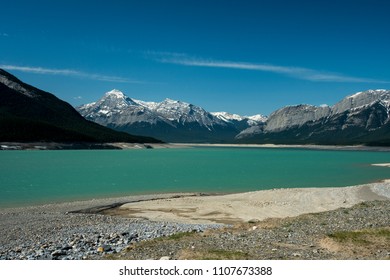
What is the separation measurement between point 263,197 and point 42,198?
91.2 ft

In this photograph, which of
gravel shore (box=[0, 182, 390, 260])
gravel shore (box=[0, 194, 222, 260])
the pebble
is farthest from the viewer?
gravel shore (box=[0, 194, 222, 260])

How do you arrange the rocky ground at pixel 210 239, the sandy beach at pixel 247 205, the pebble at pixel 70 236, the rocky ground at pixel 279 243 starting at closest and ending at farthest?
the rocky ground at pixel 279 243 → the rocky ground at pixel 210 239 → the pebble at pixel 70 236 → the sandy beach at pixel 247 205

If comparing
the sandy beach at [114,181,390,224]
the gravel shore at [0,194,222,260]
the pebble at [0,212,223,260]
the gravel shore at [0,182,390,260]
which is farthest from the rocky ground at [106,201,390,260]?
the sandy beach at [114,181,390,224]

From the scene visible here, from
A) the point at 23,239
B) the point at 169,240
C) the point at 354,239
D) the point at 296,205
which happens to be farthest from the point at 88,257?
the point at 296,205

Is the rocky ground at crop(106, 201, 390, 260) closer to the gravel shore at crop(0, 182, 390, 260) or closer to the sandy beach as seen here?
the gravel shore at crop(0, 182, 390, 260)

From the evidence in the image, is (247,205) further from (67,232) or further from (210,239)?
(210,239)

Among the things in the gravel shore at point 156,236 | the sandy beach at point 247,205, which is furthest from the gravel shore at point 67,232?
the sandy beach at point 247,205

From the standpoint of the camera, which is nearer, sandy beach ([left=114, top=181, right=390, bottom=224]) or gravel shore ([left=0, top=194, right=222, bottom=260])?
gravel shore ([left=0, top=194, right=222, bottom=260])

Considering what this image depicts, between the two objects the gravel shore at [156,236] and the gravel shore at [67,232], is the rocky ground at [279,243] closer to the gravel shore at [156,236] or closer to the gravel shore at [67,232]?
the gravel shore at [156,236]

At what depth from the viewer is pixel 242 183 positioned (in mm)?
70000

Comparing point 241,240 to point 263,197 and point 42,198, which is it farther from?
point 42,198

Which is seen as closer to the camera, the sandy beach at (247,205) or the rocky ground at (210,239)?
the rocky ground at (210,239)

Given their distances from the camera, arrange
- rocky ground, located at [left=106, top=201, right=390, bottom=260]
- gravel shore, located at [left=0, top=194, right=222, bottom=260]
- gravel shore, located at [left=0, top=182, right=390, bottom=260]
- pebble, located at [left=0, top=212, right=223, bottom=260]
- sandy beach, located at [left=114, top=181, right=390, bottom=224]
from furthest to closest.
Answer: sandy beach, located at [left=114, top=181, right=390, bottom=224], gravel shore, located at [left=0, top=194, right=222, bottom=260], pebble, located at [left=0, top=212, right=223, bottom=260], gravel shore, located at [left=0, top=182, right=390, bottom=260], rocky ground, located at [left=106, top=201, right=390, bottom=260]
